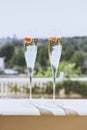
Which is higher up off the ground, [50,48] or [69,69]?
[50,48]

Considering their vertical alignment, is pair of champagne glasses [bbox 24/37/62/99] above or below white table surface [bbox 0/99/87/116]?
above

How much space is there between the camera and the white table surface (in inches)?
58.6

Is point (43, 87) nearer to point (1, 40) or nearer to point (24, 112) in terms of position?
point (1, 40)

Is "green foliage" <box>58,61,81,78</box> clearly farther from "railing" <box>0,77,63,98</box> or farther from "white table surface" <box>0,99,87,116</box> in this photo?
"white table surface" <box>0,99,87,116</box>

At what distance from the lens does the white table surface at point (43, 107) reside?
1.49 metres

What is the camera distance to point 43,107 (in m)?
1.54

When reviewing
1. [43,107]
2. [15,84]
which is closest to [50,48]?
[43,107]

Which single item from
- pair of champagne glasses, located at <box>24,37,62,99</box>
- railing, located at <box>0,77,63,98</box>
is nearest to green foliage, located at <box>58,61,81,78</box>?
railing, located at <box>0,77,63,98</box>

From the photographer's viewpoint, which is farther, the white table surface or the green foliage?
the green foliage

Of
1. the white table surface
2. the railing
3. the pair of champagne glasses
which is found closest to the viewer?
the white table surface

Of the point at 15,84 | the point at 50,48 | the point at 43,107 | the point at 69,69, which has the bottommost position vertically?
the point at 15,84

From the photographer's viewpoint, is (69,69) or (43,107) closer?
(43,107)

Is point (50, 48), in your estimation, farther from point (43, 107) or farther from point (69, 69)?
point (69, 69)

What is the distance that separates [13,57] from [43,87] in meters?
0.70
